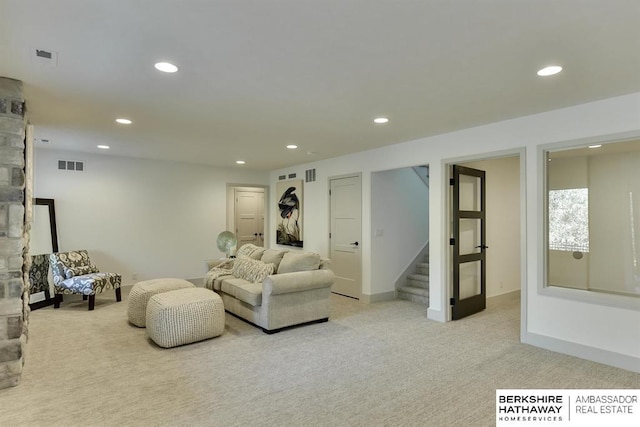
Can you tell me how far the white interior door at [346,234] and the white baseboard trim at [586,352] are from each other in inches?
107

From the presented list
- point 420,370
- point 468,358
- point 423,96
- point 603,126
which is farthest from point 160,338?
point 603,126

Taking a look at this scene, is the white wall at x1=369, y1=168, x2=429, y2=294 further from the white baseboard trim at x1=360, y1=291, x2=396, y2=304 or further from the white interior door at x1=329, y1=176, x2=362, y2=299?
the white interior door at x1=329, y1=176, x2=362, y2=299

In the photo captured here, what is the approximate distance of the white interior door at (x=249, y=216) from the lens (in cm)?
853

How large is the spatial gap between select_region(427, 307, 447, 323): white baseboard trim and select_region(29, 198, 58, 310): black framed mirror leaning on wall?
559cm

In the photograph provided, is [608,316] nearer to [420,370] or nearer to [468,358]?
[468,358]

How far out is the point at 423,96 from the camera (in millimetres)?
3254

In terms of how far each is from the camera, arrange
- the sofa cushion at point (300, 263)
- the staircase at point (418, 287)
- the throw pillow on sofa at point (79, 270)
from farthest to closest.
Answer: the staircase at point (418, 287) → the throw pillow on sofa at point (79, 270) → the sofa cushion at point (300, 263)

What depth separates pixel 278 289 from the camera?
4.14 m

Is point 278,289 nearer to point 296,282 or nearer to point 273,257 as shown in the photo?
point 296,282

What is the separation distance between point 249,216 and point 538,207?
6413mm

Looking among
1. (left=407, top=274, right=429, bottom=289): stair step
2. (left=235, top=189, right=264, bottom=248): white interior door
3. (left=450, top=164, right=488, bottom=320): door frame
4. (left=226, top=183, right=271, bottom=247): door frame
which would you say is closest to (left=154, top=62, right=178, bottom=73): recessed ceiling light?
(left=450, top=164, right=488, bottom=320): door frame

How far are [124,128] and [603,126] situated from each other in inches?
206

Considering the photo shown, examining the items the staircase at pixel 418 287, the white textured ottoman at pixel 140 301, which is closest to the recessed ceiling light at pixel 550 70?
the staircase at pixel 418 287

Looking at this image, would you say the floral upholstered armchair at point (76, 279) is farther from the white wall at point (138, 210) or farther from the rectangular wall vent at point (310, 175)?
the rectangular wall vent at point (310, 175)
